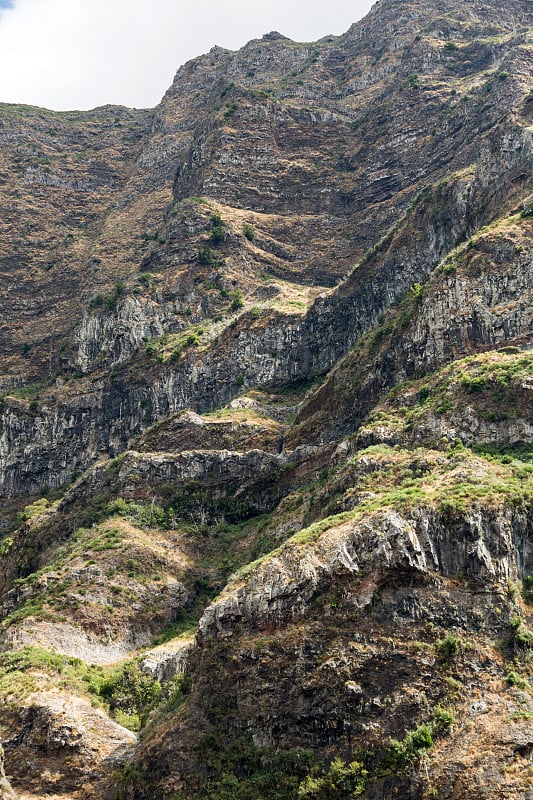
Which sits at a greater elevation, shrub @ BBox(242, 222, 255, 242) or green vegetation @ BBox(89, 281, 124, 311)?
shrub @ BBox(242, 222, 255, 242)

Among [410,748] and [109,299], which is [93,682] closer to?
[410,748]

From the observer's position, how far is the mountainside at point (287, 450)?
4097 centimetres

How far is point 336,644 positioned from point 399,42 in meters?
132

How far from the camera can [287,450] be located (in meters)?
71.7

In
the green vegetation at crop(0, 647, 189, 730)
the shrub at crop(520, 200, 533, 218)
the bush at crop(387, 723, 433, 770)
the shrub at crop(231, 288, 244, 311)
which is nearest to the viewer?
the bush at crop(387, 723, 433, 770)

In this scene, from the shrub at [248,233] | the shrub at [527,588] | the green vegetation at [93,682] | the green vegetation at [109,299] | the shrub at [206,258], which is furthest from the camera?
the shrub at [248,233]

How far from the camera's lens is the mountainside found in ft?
134

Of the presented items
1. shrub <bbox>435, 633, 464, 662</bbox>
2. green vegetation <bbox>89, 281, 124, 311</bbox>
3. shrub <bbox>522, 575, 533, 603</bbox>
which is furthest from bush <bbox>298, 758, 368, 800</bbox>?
green vegetation <bbox>89, 281, 124, 311</bbox>

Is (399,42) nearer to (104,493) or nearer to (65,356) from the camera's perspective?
(65,356)

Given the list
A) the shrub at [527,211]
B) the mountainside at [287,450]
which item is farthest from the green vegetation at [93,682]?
the shrub at [527,211]

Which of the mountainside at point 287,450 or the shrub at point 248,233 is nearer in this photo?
the mountainside at point 287,450

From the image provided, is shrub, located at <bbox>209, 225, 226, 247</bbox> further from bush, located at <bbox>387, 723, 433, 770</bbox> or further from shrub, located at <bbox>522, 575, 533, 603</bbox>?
bush, located at <bbox>387, 723, 433, 770</bbox>

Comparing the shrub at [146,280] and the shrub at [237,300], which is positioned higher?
the shrub at [146,280]

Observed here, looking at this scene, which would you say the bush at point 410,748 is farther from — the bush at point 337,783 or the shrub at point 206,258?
the shrub at point 206,258
